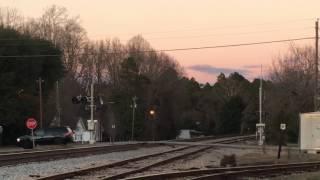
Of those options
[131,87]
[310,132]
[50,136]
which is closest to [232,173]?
[310,132]

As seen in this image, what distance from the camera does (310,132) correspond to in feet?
135

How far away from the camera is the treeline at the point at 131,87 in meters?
80.7

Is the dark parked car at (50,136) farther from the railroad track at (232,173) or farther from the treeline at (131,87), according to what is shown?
the railroad track at (232,173)

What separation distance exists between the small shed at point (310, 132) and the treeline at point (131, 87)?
1342 inches

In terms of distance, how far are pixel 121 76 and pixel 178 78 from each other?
1227cm

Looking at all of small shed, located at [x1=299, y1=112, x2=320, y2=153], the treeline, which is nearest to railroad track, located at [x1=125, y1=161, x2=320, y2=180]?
small shed, located at [x1=299, y1=112, x2=320, y2=153]

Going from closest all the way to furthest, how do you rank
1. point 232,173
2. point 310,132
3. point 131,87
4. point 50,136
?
point 232,173, point 310,132, point 50,136, point 131,87

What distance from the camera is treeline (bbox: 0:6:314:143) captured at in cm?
8069

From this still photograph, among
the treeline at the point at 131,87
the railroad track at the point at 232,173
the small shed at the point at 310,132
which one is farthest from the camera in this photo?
the treeline at the point at 131,87

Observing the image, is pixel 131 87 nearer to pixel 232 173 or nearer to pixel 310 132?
pixel 310 132

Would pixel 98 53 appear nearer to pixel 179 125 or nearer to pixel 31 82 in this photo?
pixel 179 125

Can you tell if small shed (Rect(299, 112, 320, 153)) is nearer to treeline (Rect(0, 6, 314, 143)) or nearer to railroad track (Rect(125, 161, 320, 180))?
railroad track (Rect(125, 161, 320, 180))

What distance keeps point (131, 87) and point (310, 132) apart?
83.6 metres

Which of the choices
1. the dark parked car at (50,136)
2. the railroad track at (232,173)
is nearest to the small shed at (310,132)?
the railroad track at (232,173)
